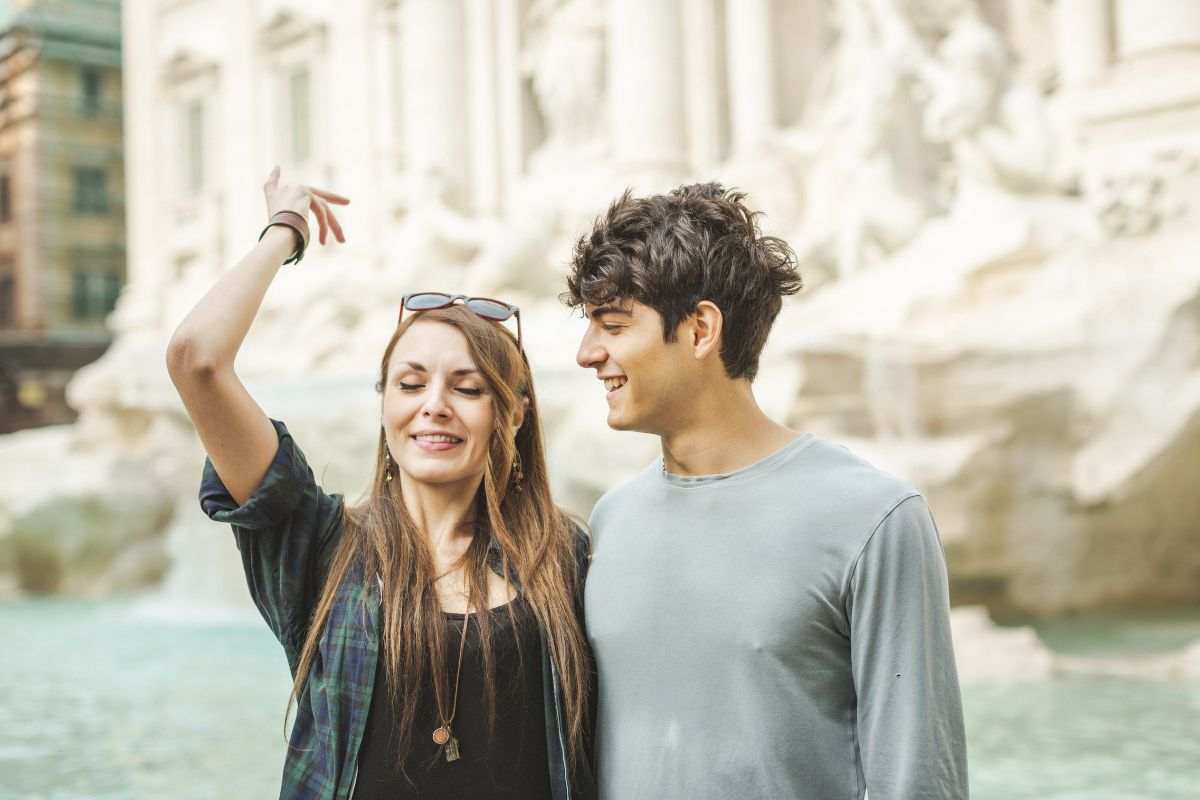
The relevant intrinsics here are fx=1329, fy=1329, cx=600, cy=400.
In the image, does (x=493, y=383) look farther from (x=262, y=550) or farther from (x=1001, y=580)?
(x=1001, y=580)

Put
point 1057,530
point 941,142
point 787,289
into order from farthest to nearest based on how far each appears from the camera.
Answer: point 941,142 < point 1057,530 < point 787,289

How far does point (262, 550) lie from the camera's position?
1861 millimetres

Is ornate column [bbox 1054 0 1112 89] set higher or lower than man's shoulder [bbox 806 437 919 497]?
higher

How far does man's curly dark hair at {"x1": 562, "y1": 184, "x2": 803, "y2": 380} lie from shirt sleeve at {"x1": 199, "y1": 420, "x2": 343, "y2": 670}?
49 centimetres

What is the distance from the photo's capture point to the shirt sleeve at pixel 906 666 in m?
1.50

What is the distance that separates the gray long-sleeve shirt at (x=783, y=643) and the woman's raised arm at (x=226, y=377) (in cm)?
52

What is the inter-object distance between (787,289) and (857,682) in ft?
1.71

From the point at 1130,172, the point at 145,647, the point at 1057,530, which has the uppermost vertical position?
the point at 1130,172

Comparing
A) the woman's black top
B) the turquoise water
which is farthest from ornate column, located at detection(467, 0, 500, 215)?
the woman's black top

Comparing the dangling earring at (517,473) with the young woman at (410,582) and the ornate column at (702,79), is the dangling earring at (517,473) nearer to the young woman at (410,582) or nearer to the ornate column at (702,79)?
the young woman at (410,582)

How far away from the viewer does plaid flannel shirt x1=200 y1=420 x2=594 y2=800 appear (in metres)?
1.80

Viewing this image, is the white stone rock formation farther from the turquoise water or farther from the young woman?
the young woman

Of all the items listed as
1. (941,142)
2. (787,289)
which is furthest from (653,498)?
(941,142)

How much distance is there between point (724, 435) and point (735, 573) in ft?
0.63
